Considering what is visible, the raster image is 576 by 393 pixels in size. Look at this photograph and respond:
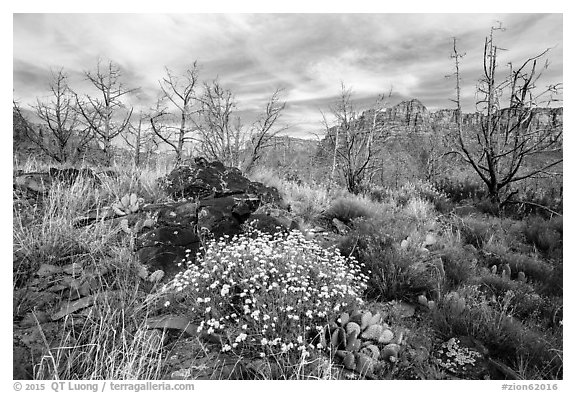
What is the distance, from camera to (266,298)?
305 cm

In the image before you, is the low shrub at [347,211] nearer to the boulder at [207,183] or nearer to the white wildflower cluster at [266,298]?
the boulder at [207,183]

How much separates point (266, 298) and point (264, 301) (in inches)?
1.2

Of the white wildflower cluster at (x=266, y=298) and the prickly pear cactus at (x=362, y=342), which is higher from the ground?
the white wildflower cluster at (x=266, y=298)

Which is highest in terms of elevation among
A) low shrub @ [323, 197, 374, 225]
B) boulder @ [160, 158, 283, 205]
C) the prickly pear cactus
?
boulder @ [160, 158, 283, 205]

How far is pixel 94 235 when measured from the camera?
395 centimetres

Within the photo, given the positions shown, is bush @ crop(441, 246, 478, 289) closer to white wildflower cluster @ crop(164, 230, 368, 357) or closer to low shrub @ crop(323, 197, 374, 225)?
white wildflower cluster @ crop(164, 230, 368, 357)

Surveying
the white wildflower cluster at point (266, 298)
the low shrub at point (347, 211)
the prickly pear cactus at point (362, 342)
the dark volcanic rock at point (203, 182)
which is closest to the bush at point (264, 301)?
the white wildflower cluster at point (266, 298)

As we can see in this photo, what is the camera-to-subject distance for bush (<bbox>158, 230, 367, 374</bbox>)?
9.14ft

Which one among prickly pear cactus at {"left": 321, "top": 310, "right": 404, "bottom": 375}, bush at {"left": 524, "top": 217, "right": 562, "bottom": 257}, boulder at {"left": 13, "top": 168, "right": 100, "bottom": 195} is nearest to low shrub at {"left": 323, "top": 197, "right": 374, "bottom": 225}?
bush at {"left": 524, "top": 217, "right": 562, "bottom": 257}

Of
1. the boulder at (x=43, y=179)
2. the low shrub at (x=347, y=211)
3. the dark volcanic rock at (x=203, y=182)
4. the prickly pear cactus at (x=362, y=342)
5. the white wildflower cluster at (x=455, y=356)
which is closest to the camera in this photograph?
the prickly pear cactus at (x=362, y=342)

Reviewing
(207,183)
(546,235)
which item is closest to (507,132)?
(546,235)

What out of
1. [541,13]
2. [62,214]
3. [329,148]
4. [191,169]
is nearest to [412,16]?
[541,13]

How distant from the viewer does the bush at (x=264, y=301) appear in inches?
110

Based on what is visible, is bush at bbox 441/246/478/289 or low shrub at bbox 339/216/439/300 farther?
bush at bbox 441/246/478/289
